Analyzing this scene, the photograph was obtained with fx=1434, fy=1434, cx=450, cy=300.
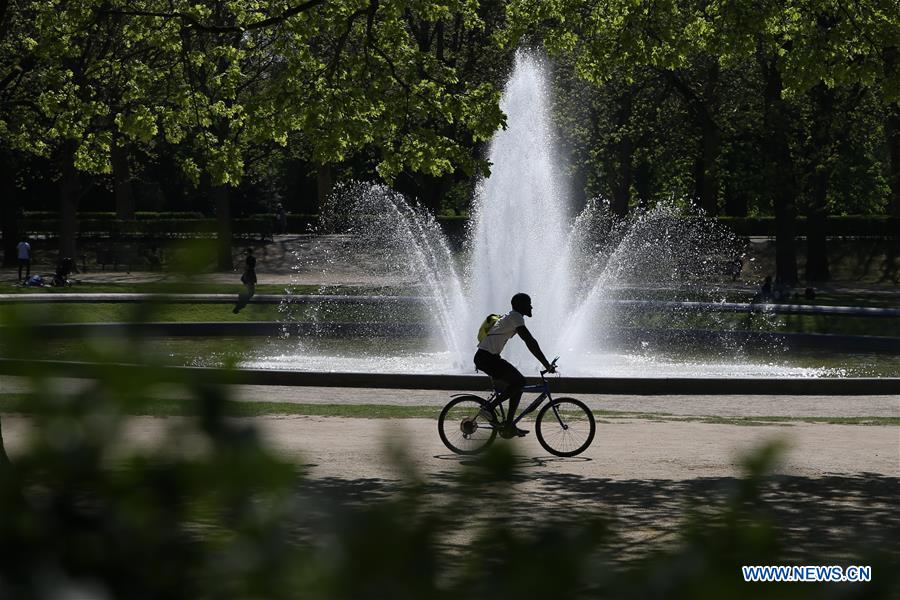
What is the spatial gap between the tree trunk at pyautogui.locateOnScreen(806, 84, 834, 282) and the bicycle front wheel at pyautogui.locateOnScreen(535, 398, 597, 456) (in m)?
32.2

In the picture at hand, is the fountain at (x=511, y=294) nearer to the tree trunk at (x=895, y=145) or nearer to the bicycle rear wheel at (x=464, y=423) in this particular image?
the bicycle rear wheel at (x=464, y=423)

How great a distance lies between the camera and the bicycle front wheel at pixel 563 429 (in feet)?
49.8

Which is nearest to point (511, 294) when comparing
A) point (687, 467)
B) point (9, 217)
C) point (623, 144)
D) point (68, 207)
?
point (687, 467)

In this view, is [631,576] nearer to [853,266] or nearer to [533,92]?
[533,92]

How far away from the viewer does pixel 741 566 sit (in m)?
1.58

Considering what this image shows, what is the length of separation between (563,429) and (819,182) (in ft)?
124

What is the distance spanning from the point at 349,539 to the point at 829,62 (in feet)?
53.9

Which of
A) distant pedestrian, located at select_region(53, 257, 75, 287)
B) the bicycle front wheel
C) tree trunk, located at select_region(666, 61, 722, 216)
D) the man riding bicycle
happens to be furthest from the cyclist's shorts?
tree trunk, located at select_region(666, 61, 722, 216)

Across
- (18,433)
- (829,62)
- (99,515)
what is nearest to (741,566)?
(99,515)

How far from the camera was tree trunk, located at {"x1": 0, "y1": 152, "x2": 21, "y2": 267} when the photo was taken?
187ft

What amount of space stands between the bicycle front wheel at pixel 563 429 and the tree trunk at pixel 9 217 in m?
44.7

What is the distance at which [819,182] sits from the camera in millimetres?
50562

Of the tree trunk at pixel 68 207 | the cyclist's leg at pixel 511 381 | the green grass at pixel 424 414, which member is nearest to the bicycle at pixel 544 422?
the cyclist's leg at pixel 511 381

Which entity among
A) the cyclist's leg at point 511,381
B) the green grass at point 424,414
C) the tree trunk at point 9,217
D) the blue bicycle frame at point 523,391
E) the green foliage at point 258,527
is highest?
the tree trunk at point 9,217
